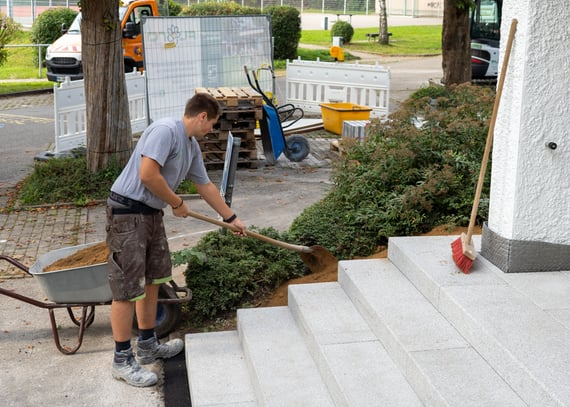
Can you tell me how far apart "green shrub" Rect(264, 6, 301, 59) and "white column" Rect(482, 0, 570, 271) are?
24.2m

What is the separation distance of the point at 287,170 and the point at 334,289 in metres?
5.88

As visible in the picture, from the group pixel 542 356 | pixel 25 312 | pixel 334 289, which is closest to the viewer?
pixel 542 356

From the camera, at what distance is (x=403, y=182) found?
281 inches

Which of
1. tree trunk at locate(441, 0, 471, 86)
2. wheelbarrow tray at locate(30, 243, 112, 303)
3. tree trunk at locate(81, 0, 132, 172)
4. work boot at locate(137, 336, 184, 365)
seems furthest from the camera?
tree trunk at locate(441, 0, 471, 86)

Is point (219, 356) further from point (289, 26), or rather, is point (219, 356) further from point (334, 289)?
point (289, 26)

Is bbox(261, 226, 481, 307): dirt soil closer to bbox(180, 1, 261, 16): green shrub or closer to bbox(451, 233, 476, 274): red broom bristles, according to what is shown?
bbox(451, 233, 476, 274): red broom bristles

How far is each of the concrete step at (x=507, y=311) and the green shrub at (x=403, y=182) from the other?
2.33ft

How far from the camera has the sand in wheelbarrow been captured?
19.1ft

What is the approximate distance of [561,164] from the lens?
5242 mm

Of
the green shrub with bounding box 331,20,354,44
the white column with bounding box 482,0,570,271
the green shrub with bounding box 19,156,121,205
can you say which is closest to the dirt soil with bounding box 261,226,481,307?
the white column with bounding box 482,0,570,271

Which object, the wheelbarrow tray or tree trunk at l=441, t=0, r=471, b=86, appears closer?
the wheelbarrow tray

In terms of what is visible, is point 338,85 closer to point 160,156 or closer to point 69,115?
point 69,115

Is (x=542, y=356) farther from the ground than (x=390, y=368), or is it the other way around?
(x=542, y=356)

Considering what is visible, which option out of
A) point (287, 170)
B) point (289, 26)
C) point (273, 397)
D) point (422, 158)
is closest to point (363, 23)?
point (289, 26)
